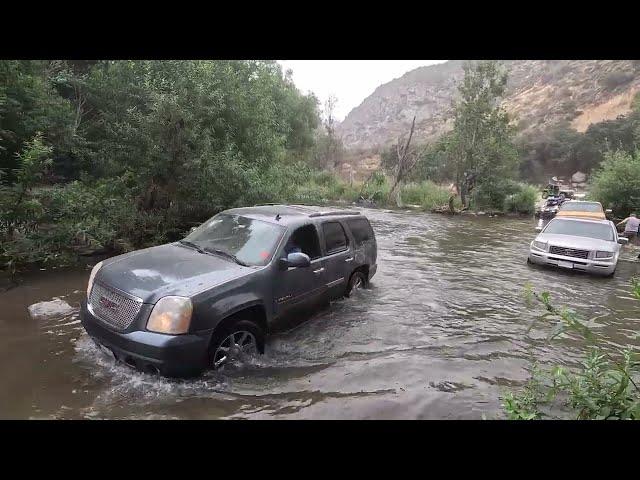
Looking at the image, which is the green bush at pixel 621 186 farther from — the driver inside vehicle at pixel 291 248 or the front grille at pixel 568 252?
the driver inside vehicle at pixel 291 248

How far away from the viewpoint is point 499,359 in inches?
235

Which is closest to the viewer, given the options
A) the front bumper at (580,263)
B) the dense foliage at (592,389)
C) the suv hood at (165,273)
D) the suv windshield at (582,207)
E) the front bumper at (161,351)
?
the dense foliage at (592,389)

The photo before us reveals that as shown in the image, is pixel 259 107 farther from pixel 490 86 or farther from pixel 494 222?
pixel 490 86

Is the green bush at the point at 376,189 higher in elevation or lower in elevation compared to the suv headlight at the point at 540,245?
higher

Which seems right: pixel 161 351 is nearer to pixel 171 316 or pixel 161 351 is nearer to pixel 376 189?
pixel 171 316

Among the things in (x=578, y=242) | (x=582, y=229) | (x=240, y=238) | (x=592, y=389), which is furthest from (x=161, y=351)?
(x=582, y=229)

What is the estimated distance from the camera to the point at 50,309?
21.6ft

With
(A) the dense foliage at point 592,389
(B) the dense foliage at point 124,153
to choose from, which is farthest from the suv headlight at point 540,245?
(A) the dense foliage at point 592,389

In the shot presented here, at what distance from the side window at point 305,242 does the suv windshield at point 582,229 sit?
841cm

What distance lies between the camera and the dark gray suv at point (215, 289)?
431 centimetres

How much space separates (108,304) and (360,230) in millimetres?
4410

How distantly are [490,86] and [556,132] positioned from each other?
2923cm

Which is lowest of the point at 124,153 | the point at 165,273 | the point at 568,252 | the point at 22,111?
the point at 568,252
